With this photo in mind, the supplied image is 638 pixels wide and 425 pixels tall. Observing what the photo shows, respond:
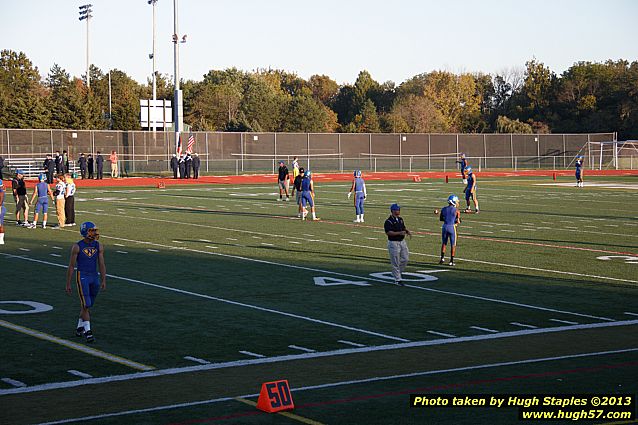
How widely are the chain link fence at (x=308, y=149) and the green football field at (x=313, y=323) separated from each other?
3704 centimetres

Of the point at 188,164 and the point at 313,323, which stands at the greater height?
the point at 188,164

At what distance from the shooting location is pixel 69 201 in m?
30.6

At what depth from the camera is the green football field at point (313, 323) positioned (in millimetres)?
10492

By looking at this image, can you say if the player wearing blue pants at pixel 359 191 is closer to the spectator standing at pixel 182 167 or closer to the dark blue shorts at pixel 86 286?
the dark blue shorts at pixel 86 286

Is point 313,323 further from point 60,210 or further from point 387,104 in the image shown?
point 387,104

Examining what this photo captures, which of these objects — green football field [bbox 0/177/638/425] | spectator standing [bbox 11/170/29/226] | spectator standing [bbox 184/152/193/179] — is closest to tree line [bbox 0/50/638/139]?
spectator standing [bbox 184/152/193/179]

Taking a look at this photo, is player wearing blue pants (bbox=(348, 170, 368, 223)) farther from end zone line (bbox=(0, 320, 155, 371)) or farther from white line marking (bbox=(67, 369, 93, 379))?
white line marking (bbox=(67, 369, 93, 379))

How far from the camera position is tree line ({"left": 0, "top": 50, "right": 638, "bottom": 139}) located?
96938 millimetres

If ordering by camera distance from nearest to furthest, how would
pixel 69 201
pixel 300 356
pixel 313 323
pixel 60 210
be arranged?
pixel 300 356, pixel 313 323, pixel 60 210, pixel 69 201

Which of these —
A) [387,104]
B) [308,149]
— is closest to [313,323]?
[308,149]

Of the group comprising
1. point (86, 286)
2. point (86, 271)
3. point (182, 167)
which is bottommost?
point (86, 286)

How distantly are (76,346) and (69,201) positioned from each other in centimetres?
1791

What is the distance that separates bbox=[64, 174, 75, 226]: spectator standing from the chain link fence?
34.1 metres

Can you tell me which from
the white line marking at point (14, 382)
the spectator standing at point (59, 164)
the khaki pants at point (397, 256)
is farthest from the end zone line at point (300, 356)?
the spectator standing at point (59, 164)
